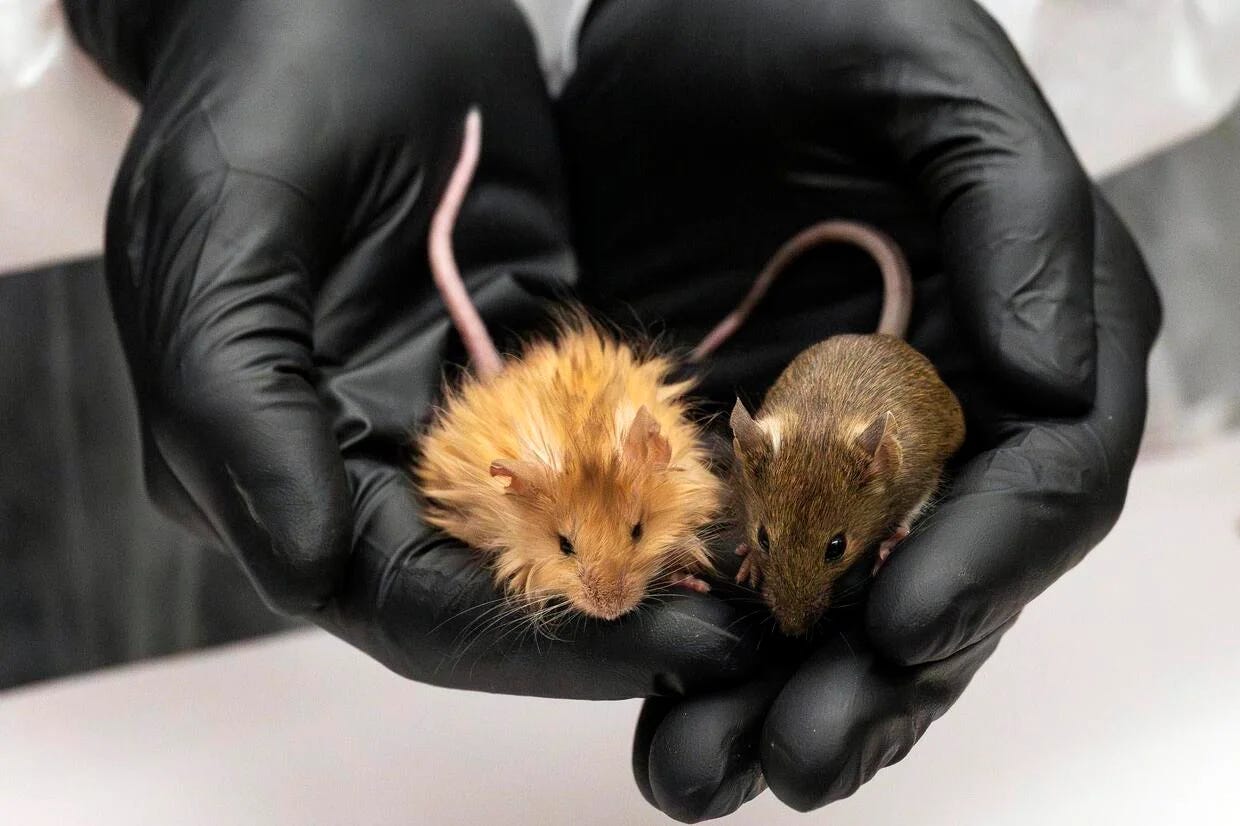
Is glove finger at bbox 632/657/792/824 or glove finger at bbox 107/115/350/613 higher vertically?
glove finger at bbox 107/115/350/613

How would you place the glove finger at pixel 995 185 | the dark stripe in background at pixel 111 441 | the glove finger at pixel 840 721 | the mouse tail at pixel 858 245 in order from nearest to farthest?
the glove finger at pixel 840 721
the glove finger at pixel 995 185
the mouse tail at pixel 858 245
the dark stripe in background at pixel 111 441

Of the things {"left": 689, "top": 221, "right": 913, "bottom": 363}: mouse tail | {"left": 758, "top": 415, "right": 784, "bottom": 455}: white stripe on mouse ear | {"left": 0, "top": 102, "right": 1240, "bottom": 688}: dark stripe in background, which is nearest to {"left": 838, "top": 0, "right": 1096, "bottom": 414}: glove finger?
{"left": 689, "top": 221, "right": 913, "bottom": 363}: mouse tail

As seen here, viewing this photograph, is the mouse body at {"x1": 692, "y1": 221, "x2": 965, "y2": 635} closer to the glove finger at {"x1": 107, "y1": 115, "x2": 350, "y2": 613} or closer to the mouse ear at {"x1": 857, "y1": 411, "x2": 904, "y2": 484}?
the mouse ear at {"x1": 857, "y1": 411, "x2": 904, "y2": 484}

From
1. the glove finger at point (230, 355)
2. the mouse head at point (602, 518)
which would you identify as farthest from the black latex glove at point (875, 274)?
the glove finger at point (230, 355)

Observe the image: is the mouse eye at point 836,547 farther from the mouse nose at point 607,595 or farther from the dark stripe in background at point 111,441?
the dark stripe in background at point 111,441

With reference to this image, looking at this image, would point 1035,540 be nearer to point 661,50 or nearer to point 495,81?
point 661,50
